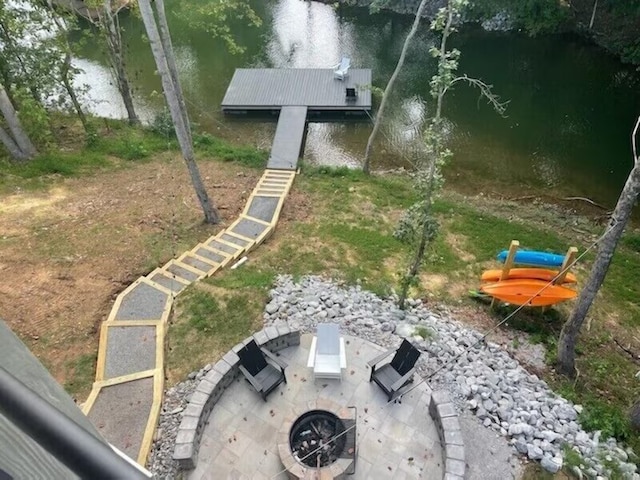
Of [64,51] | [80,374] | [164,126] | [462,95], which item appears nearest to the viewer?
Result: [80,374]

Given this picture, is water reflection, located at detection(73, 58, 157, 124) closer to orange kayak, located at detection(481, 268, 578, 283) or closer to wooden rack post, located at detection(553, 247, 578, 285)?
orange kayak, located at detection(481, 268, 578, 283)

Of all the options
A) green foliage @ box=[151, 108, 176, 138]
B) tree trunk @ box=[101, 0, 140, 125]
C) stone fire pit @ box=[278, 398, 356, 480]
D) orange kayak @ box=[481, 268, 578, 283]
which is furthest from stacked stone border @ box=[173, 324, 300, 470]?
tree trunk @ box=[101, 0, 140, 125]

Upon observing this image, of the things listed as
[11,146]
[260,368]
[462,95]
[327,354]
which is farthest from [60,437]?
[462,95]

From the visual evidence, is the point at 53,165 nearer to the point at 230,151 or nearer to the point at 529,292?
the point at 230,151

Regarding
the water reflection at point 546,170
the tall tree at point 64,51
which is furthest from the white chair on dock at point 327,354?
the tall tree at point 64,51

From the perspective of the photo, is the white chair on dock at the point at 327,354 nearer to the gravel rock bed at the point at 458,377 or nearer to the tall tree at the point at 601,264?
the gravel rock bed at the point at 458,377
